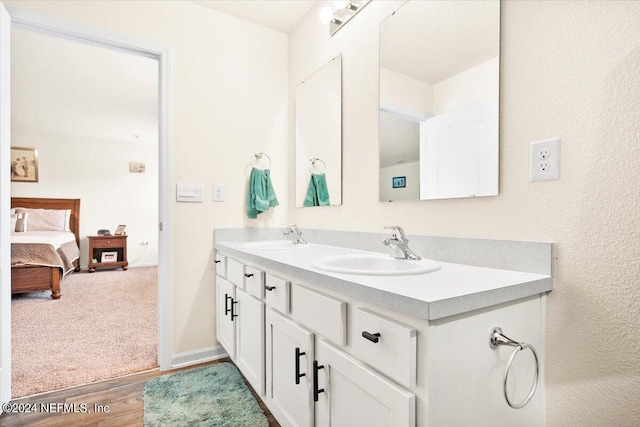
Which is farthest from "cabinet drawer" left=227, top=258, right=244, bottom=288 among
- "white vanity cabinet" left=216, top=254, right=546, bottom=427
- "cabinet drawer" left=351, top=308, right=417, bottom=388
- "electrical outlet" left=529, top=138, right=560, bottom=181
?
"electrical outlet" left=529, top=138, right=560, bottom=181

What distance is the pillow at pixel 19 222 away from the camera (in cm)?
464

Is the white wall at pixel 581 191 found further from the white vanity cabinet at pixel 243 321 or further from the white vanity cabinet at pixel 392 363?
the white vanity cabinet at pixel 243 321

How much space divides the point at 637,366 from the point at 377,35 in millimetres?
1577

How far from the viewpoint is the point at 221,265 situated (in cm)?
204

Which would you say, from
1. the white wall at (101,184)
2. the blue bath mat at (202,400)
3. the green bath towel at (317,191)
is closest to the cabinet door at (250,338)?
the blue bath mat at (202,400)

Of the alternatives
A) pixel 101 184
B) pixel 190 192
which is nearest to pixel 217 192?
pixel 190 192

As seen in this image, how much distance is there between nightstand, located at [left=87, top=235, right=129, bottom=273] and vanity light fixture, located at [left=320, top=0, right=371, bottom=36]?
5.07m

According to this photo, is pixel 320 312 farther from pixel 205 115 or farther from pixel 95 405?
pixel 205 115

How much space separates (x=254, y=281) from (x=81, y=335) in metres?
1.98

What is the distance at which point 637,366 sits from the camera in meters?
0.81

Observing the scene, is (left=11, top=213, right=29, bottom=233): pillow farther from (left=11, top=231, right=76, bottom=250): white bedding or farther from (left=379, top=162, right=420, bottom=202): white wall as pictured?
(left=379, top=162, right=420, bottom=202): white wall

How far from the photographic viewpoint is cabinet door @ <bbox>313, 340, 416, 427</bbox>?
2.44 feet

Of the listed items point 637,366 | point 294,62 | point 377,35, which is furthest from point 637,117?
point 294,62

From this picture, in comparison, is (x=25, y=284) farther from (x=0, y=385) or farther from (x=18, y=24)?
(x=18, y=24)
